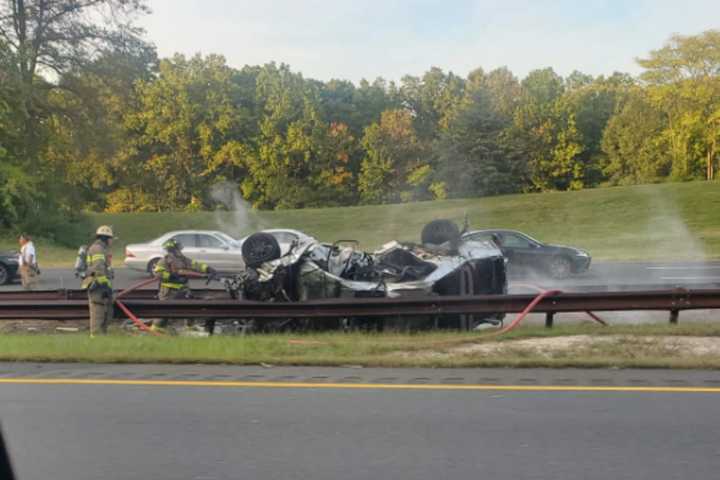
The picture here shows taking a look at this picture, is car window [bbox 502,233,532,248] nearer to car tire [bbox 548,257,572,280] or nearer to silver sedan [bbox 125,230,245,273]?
car tire [bbox 548,257,572,280]

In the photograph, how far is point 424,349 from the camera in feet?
33.3

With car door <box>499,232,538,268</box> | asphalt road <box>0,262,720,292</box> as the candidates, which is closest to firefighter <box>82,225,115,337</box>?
asphalt road <box>0,262,720,292</box>

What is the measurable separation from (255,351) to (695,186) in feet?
138

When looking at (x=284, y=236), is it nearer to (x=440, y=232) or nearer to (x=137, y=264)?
(x=137, y=264)

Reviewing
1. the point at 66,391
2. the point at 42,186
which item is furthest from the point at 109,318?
the point at 42,186

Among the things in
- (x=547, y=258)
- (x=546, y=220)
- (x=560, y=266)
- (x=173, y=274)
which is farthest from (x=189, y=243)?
(x=546, y=220)

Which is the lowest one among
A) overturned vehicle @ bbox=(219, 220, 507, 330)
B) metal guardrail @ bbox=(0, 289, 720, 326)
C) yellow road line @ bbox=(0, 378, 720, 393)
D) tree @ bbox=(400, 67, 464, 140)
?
yellow road line @ bbox=(0, 378, 720, 393)

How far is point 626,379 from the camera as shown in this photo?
8320mm

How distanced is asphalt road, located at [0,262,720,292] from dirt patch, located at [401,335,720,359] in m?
6.21

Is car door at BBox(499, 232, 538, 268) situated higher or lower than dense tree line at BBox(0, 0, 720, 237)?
lower

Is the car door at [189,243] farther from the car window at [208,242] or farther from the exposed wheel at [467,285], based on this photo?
the exposed wheel at [467,285]

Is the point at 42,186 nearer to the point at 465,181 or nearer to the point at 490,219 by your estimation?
the point at 490,219

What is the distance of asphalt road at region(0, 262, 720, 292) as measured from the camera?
18672 mm

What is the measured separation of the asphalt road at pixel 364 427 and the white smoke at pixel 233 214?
38026 millimetres
